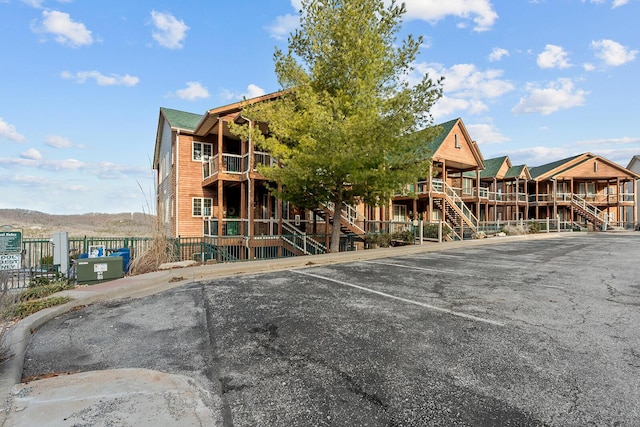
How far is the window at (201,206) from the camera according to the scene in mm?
20631

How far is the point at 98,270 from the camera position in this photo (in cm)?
869

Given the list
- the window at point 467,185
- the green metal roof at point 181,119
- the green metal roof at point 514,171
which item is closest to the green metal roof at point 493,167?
the green metal roof at point 514,171

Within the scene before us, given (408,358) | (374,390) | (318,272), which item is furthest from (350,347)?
(318,272)

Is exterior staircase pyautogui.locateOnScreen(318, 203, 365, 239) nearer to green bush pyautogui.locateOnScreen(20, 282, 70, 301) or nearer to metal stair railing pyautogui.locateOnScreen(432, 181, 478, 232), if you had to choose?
metal stair railing pyautogui.locateOnScreen(432, 181, 478, 232)

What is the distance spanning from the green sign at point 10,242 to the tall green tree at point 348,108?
7.94 meters

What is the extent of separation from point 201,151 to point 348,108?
38.4 ft

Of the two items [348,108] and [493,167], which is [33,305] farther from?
[493,167]

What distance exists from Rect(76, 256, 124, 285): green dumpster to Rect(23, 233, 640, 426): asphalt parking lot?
6.79ft

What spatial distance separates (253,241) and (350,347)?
42.6 feet

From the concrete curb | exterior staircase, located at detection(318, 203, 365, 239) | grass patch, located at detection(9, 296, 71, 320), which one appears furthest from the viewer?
exterior staircase, located at detection(318, 203, 365, 239)

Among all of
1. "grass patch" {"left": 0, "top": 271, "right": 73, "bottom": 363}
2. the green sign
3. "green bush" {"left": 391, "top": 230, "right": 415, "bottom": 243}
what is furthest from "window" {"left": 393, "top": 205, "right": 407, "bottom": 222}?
the green sign

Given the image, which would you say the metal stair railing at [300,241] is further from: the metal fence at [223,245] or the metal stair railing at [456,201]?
the metal stair railing at [456,201]

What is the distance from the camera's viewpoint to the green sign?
806 cm

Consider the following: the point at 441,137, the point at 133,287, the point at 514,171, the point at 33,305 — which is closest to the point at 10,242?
the point at 33,305
